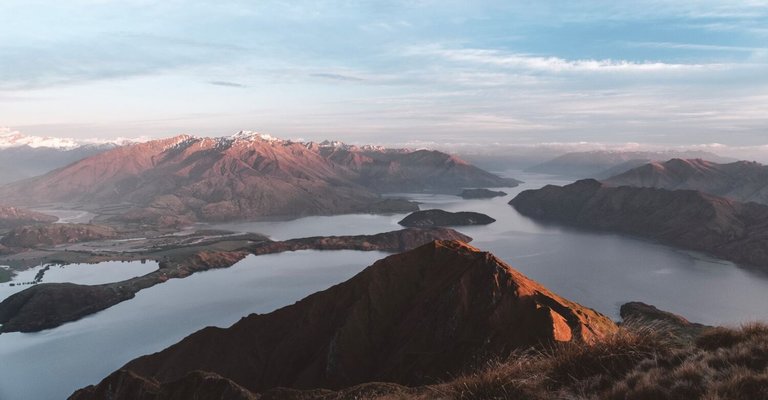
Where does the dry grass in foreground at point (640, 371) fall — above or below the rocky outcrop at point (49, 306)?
above

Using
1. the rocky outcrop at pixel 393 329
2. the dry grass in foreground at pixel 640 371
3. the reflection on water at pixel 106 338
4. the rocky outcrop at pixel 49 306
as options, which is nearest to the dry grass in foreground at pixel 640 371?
the dry grass in foreground at pixel 640 371

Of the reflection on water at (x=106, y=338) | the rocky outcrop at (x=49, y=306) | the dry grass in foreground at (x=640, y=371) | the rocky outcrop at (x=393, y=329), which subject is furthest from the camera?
the rocky outcrop at (x=49, y=306)

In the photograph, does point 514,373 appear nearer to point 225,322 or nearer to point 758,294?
point 225,322

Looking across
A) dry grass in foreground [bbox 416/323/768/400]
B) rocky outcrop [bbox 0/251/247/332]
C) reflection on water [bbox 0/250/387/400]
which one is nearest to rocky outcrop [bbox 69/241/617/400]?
reflection on water [bbox 0/250/387/400]

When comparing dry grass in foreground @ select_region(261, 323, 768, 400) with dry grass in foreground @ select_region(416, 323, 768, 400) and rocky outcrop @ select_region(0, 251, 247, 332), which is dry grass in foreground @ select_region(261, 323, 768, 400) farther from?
rocky outcrop @ select_region(0, 251, 247, 332)

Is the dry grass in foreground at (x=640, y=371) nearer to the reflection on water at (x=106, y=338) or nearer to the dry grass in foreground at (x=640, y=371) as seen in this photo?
the dry grass in foreground at (x=640, y=371)

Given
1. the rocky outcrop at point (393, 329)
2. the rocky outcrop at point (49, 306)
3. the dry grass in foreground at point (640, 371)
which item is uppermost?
the dry grass in foreground at point (640, 371)

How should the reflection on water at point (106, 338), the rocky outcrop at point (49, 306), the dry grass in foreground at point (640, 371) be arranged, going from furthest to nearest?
the rocky outcrop at point (49, 306), the reflection on water at point (106, 338), the dry grass in foreground at point (640, 371)

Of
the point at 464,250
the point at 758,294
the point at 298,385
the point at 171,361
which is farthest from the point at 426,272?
the point at 758,294
